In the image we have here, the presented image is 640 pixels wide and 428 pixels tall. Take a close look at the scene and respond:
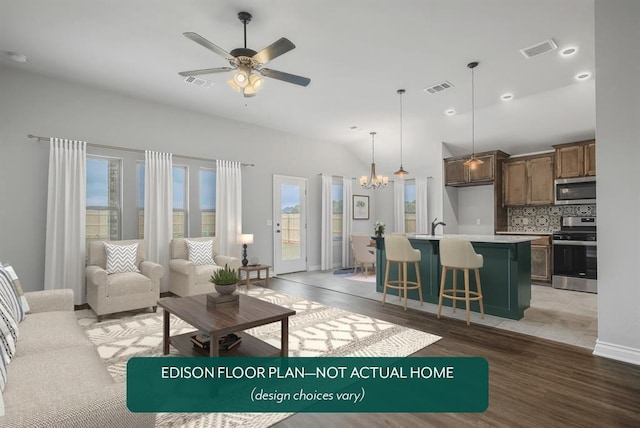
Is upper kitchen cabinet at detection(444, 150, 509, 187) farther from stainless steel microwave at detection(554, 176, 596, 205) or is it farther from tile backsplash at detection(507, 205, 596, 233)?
stainless steel microwave at detection(554, 176, 596, 205)

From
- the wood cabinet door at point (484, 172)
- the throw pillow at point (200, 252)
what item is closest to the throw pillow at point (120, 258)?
the throw pillow at point (200, 252)

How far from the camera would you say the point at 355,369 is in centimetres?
278

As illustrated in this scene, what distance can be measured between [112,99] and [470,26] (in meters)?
4.94

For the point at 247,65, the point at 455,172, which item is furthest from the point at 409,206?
the point at 247,65

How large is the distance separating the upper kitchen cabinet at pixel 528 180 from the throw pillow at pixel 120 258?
6813 millimetres

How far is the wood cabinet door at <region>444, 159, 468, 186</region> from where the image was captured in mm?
7013

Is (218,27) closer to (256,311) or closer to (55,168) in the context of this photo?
(256,311)

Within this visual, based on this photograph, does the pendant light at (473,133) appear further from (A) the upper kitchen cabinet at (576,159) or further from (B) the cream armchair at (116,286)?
(B) the cream armchair at (116,286)

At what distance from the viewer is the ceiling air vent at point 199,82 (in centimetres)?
451

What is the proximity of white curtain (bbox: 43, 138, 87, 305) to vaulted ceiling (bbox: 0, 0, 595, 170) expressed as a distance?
1.07 meters

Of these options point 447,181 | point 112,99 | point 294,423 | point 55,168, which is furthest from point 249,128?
point 294,423

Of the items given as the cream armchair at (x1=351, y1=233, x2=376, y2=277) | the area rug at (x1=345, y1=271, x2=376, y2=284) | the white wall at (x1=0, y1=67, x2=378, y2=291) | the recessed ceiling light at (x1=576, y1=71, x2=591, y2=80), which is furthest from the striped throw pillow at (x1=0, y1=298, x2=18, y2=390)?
the recessed ceiling light at (x1=576, y1=71, x2=591, y2=80)

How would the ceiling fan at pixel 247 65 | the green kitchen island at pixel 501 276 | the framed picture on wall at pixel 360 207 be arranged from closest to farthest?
the ceiling fan at pixel 247 65 → the green kitchen island at pixel 501 276 → the framed picture on wall at pixel 360 207

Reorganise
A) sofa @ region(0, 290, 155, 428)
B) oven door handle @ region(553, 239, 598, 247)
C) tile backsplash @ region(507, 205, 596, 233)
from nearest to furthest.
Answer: sofa @ region(0, 290, 155, 428) < oven door handle @ region(553, 239, 598, 247) < tile backsplash @ region(507, 205, 596, 233)
